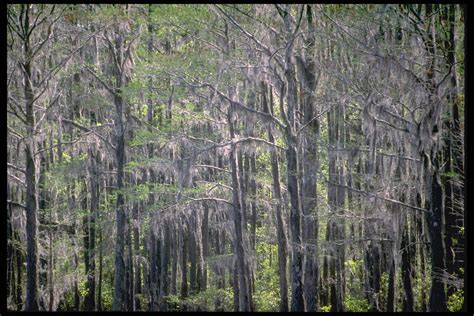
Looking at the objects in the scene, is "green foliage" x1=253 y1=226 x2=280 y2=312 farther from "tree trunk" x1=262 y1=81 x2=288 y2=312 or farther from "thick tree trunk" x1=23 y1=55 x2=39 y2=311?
"thick tree trunk" x1=23 y1=55 x2=39 y2=311

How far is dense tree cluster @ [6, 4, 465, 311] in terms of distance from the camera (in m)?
9.60

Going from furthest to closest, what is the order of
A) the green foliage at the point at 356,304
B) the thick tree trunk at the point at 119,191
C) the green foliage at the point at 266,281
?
the green foliage at the point at 266,281 < the green foliage at the point at 356,304 < the thick tree trunk at the point at 119,191

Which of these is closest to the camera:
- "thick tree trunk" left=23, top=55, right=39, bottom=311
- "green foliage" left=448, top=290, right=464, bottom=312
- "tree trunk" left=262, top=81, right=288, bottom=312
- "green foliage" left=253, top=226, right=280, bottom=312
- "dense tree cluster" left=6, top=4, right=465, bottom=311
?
"dense tree cluster" left=6, top=4, right=465, bottom=311

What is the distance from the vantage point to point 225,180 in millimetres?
17094

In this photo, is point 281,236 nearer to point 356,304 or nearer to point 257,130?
point 257,130

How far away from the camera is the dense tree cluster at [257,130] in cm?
960

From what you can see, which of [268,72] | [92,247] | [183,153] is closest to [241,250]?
[183,153]

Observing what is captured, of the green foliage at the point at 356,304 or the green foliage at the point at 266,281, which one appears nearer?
the green foliage at the point at 356,304

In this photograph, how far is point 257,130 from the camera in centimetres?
1753

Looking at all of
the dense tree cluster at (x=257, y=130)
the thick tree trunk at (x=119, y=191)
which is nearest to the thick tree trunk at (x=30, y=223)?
the dense tree cluster at (x=257, y=130)

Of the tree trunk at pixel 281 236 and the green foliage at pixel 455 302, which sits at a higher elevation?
the tree trunk at pixel 281 236

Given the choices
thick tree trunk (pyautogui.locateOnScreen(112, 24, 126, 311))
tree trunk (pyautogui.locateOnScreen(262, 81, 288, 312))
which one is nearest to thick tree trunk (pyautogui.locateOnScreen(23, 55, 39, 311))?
thick tree trunk (pyautogui.locateOnScreen(112, 24, 126, 311))

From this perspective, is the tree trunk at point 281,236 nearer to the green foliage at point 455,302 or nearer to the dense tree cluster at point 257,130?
the dense tree cluster at point 257,130

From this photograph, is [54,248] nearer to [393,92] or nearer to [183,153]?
[183,153]
